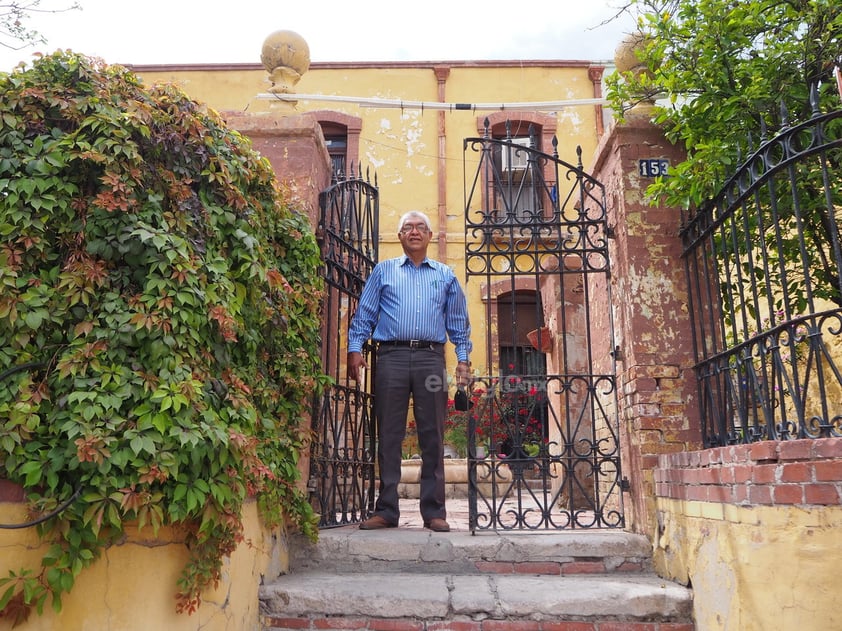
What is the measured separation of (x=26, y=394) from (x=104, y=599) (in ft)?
2.68

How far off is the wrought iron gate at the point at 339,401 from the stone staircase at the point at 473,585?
36cm

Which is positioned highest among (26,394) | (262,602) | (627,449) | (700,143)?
(700,143)

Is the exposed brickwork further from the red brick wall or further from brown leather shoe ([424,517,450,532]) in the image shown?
brown leather shoe ([424,517,450,532])

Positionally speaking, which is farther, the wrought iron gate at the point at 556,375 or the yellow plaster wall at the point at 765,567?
the wrought iron gate at the point at 556,375

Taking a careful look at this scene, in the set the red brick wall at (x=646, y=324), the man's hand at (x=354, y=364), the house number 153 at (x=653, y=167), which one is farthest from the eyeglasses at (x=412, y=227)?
the house number 153 at (x=653, y=167)

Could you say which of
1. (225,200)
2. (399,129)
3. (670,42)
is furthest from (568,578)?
(399,129)

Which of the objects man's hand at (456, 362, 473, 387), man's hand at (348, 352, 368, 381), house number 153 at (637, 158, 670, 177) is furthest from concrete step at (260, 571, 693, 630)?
house number 153 at (637, 158, 670, 177)

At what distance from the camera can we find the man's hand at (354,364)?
4496 millimetres

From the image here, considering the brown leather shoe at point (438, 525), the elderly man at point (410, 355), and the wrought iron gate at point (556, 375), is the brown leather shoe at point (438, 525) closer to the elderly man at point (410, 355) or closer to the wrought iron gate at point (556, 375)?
the elderly man at point (410, 355)

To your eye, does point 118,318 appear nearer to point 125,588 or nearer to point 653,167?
point 125,588

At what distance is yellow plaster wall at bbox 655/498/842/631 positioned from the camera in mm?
2486

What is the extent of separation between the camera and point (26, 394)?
7.70ft

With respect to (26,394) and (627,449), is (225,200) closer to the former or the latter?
(26,394)

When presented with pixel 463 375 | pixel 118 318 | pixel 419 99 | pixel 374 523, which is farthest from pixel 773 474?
pixel 419 99
